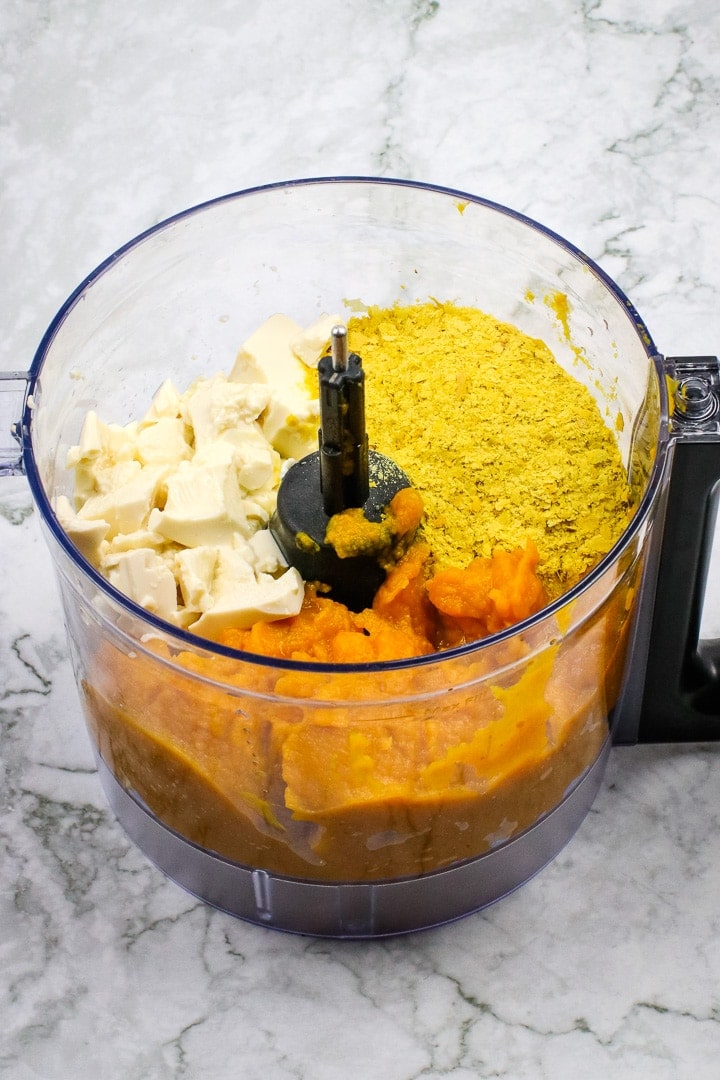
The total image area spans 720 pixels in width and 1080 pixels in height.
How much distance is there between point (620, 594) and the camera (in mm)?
967

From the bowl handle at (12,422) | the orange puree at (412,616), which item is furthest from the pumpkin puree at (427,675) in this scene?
the bowl handle at (12,422)

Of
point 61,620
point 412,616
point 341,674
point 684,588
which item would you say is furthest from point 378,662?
Result: point 61,620

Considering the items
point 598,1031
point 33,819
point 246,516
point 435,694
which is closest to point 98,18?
point 246,516

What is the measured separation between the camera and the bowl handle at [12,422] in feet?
3.20

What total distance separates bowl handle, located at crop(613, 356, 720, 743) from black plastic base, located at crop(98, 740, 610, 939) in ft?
0.26

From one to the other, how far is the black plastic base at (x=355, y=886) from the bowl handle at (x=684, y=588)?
0.26ft

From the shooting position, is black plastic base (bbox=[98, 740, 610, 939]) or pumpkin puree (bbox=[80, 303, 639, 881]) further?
black plastic base (bbox=[98, 740, 610, 939])

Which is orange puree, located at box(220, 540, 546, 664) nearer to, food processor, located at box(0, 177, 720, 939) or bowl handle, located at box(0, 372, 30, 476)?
food processor, located at box(0, 177, 720, 939)

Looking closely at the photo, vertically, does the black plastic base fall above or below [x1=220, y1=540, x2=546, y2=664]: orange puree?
below

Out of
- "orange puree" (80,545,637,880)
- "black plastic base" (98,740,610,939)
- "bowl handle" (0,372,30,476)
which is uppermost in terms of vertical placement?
"bowl handle" (0,372,30,476)

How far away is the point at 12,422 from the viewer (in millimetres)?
985

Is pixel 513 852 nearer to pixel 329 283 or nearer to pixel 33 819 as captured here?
pixel 33 819

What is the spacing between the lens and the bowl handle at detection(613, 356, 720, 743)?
0.94 m

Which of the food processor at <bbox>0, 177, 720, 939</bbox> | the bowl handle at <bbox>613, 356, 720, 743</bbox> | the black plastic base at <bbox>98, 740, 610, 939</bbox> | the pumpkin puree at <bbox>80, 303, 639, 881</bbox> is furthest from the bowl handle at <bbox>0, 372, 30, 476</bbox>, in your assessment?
the bowl handle at <bbox>613, 356, 720, 743</bbox>
